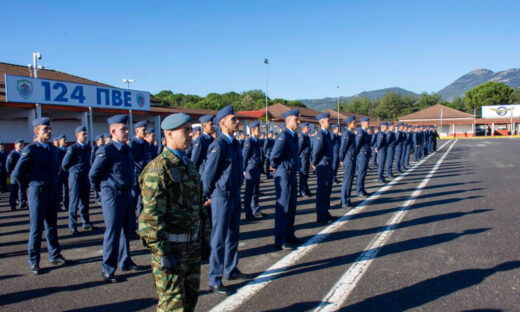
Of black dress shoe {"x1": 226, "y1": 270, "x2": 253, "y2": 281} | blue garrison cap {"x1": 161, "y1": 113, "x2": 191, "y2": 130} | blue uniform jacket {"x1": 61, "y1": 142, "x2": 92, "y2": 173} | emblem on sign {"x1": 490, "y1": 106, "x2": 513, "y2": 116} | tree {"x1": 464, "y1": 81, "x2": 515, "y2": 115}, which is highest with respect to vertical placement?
tree {"x1": 464, "y1": 81, "x2": 515, "y2": 115}

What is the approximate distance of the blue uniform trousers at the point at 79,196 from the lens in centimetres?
763

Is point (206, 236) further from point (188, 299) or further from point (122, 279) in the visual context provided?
point (122, 279)

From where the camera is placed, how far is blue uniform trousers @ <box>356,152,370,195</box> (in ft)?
34.6

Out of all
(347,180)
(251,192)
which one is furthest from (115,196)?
(347,180)

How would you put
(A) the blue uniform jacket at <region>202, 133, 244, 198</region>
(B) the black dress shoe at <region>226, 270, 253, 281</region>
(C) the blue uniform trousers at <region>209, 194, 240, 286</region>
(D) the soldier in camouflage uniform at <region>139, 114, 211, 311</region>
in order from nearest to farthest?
1. (D) the soldier in camouflage uniform at <region>139, 114, 211, 311</region>
2. (C) the blue uniform trousers at <region>209, 194, 240, 286</region>
3. (A) the blue uniform jacket at <region>202, 133, 244, 198</region>
4. (B) the black dress shoe at <region>226, 270, 253, 281</region>

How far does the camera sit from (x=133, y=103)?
21.5m

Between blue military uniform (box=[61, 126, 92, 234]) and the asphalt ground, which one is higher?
blue military uniform (box=[61, 126, 92, 234])

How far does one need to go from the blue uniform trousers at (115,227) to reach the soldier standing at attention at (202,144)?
1817 millimetres

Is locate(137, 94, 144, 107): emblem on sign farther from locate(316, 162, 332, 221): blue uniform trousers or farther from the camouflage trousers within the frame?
the camouflage trousers

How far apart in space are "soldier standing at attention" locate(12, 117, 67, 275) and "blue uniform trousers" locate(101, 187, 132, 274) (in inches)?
40.1

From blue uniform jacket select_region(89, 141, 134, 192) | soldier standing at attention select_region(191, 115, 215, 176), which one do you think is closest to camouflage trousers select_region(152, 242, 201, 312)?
blue uniform jacket select_region(89, 141, 134, 192)

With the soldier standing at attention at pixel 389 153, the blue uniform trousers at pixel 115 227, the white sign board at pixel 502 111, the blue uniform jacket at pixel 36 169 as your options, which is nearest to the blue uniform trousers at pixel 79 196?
the blue uniform jacket at pixel 36 169

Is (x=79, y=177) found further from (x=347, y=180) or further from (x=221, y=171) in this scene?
(x=347, y=180)

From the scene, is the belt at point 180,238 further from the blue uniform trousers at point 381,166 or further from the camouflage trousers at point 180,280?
the blue uniform trousers at point 381,166
